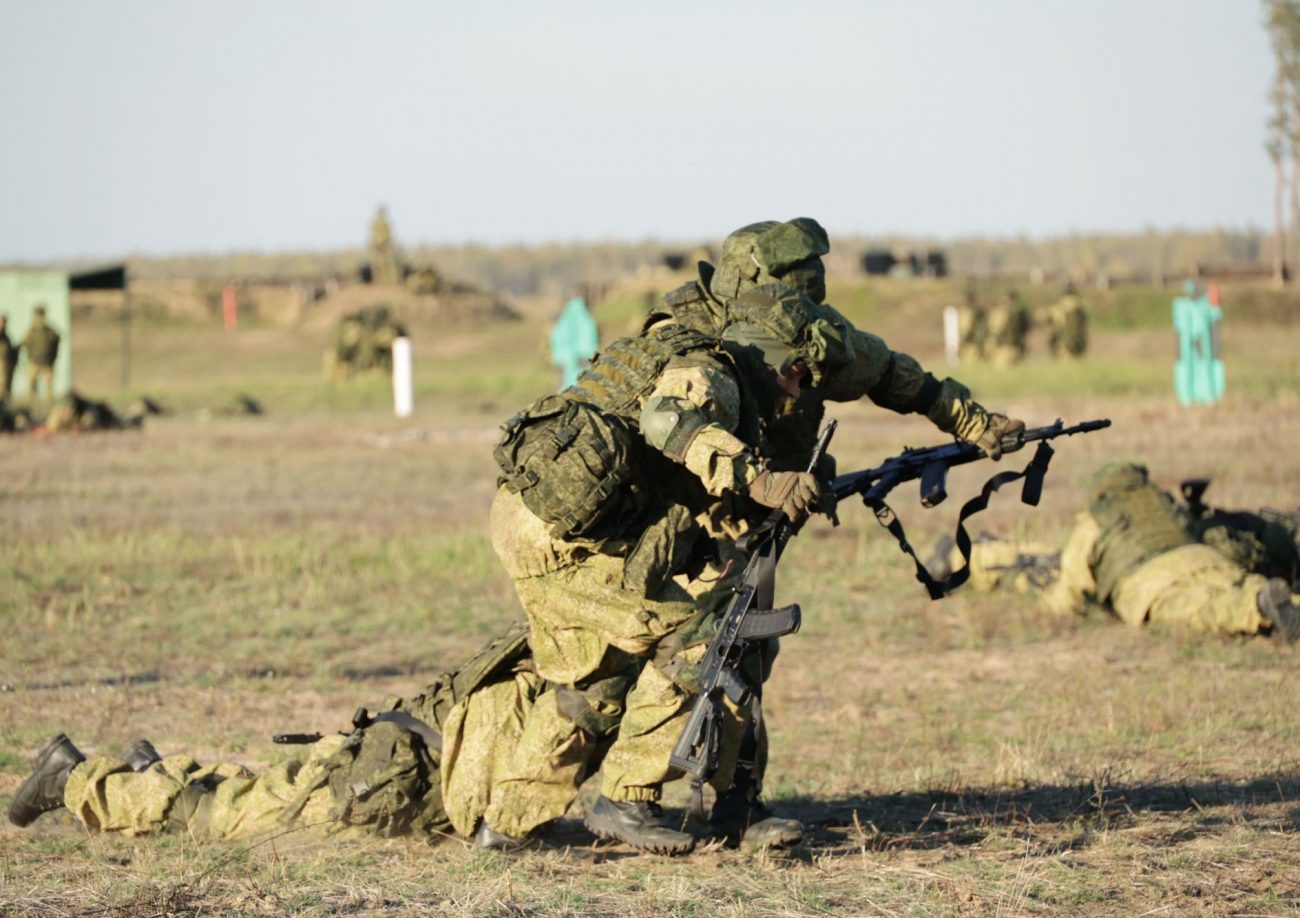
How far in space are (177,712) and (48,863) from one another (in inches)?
101

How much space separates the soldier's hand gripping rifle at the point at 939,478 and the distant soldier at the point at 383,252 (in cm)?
4623

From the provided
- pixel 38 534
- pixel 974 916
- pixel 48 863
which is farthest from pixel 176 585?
pixel 974 916

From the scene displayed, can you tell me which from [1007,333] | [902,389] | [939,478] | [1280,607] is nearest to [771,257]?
[902,389]

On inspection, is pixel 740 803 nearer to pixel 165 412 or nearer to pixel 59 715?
pixel 59 715

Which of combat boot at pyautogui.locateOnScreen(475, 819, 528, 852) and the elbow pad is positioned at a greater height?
the elbow pad

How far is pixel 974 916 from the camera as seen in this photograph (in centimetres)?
473

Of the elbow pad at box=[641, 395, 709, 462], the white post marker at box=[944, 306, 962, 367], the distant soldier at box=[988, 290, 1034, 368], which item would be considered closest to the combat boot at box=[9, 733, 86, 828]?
the elbow pad at box=[641, 395, 709, 462]

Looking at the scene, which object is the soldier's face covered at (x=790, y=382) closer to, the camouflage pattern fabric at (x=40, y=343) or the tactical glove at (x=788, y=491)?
the tactical glove at (x=788, y=491)

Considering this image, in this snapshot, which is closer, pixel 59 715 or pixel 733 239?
pixel 733 239

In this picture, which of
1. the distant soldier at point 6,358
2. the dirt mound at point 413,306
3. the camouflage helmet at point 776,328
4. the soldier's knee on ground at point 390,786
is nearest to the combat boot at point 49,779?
the soldier's knee on ground at point 390,786

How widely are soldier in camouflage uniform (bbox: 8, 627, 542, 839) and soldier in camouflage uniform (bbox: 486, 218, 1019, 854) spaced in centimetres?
16

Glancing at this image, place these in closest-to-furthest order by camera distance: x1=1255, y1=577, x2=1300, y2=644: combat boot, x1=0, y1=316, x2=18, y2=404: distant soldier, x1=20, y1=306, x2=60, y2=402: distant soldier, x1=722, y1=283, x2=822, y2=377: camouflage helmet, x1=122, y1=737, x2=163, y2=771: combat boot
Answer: x1=722, y1=283, x2=822, y2=377: camouflage helmet < x1=122, y1=737, x2=163, y2=771: combat boot < x1=1255, y1=577, x2=1300, y2=644: combat boot < x1=20, y1=306, x2=60, y2=402: distant soldier < x1=0, y1=316, x2=18, y2=404: distant soldier

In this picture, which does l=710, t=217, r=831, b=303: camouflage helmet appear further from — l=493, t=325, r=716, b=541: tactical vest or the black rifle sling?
the black rifle sling

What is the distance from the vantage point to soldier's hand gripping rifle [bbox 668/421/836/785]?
5102 millimetres
